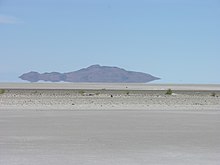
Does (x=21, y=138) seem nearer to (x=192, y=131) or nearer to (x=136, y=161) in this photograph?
(x=136, y=161)

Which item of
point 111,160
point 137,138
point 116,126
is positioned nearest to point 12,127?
point 116,126

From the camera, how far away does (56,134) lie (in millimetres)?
15094

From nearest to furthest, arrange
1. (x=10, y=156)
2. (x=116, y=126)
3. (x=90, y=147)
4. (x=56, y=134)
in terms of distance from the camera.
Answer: (x=10, y=156) → (x=90, y=147) → (x=56, y=134) → (x=116, y=126)

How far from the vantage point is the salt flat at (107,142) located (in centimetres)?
1069

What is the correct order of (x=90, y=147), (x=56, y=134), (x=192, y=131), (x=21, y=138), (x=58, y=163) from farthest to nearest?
1. (x=192, y=131)
2. (x=56, y=134)
3. (x=21, y=138)
4. (x=90, y=147)
5. (x=58, y=163)

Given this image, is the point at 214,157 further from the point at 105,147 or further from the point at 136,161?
the point at 105,147

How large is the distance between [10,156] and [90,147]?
2.23 m

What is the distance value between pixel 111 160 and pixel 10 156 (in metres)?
2.19

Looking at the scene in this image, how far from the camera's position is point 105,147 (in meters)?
12.5

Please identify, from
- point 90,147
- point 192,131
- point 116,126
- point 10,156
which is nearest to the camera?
point 10,156

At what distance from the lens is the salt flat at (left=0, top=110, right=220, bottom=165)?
10688 millimetres

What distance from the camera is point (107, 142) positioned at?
44.1ft

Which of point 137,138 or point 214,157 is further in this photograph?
point 137,138

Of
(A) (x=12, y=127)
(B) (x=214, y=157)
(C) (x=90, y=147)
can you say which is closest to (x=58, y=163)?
(C) (x=90, y=147)
